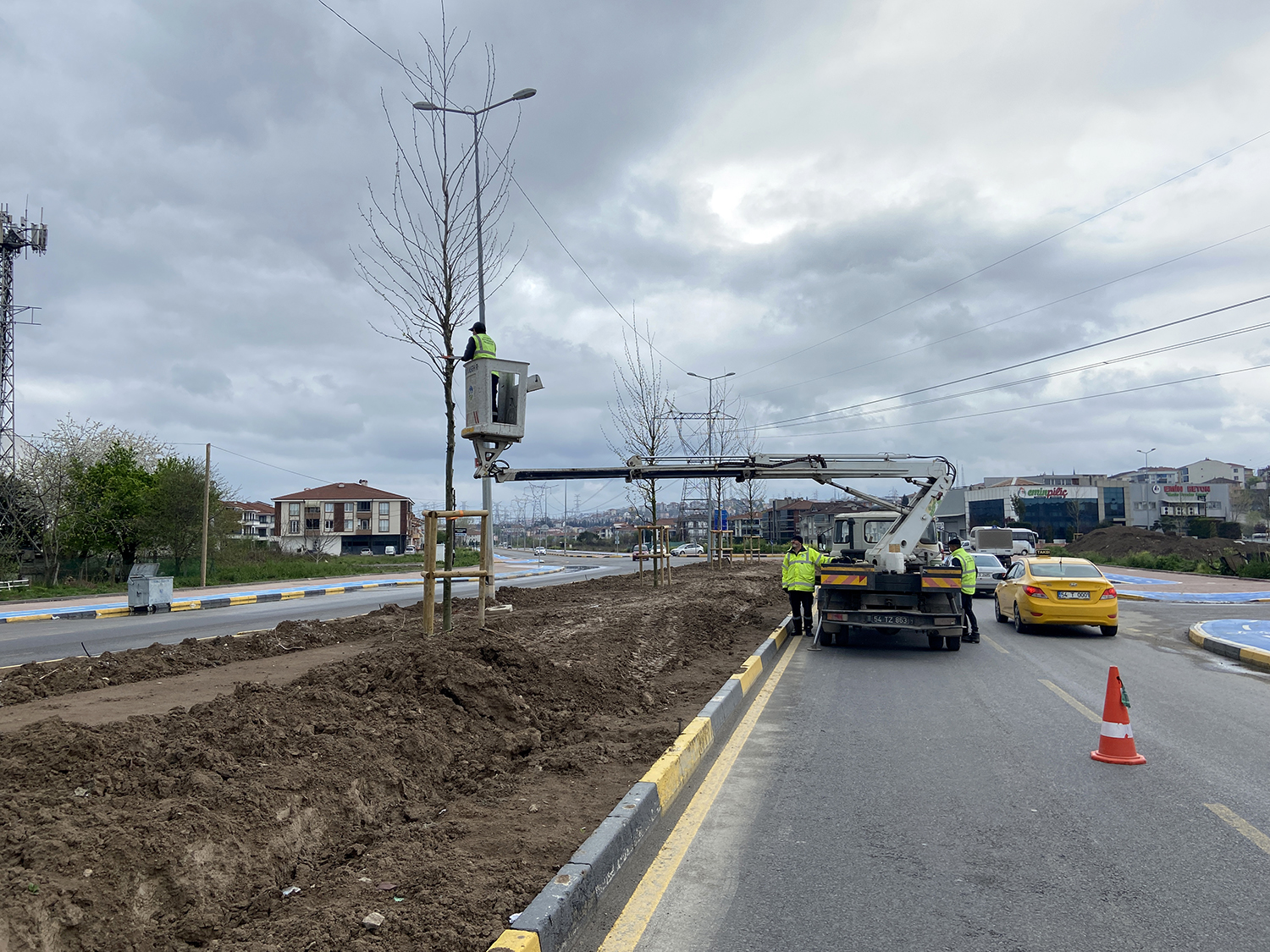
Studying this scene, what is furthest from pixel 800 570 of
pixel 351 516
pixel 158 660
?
pixel 351 516

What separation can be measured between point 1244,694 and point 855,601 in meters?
5.03

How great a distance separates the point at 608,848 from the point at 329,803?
1715 mm

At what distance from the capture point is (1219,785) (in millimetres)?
5797

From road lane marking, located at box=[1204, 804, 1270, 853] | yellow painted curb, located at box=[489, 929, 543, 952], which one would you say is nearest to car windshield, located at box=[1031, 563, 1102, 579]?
road lane marking, located at box=[1204, 804, 1270, 853]

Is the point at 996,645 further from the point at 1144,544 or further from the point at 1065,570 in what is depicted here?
the point at 1144,544

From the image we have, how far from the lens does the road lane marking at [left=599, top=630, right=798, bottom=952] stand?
12.0 ft

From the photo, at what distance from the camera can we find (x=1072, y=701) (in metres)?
8.87

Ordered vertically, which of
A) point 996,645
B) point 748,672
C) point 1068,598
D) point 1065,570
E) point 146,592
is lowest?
point 996,645

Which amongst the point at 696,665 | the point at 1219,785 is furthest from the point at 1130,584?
the point at 1219,785

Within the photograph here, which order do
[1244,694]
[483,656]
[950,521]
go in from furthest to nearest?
[950,521]
[1244,694]
[483,656]

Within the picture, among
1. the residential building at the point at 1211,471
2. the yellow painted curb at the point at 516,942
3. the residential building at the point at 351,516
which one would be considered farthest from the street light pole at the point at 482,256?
the residential building at the point at 1211,471

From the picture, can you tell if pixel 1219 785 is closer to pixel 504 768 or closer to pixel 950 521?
pixel 504 768

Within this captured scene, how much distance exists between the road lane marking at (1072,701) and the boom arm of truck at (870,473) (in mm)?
3127

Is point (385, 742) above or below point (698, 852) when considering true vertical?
above
